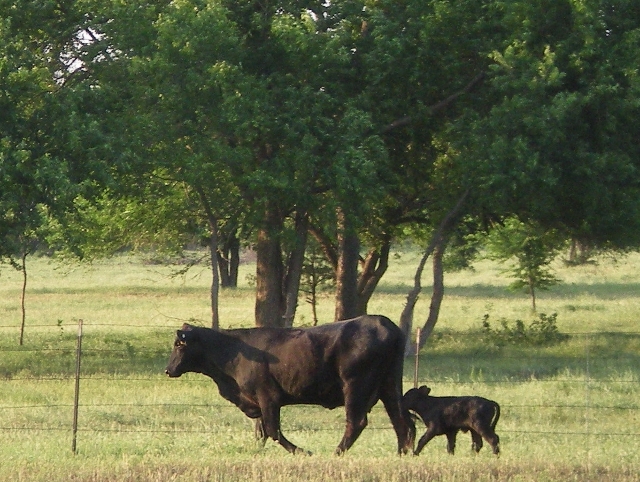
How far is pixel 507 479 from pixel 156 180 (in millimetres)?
14646

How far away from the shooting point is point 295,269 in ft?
80.5

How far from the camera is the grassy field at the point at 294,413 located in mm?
10109

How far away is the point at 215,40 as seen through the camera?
69.2ft

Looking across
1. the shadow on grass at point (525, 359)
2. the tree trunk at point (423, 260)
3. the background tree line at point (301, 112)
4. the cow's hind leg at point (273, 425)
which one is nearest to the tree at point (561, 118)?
the background tree line at point (301, 112)

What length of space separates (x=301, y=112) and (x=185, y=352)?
1009 cm

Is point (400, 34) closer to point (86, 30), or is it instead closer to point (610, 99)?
point (610, 99)

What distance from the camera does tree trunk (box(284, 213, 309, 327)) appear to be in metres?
23.5

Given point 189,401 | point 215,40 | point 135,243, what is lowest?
point 189,401

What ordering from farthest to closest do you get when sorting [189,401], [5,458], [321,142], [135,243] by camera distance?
[135,243] → [321,142] → [189,401] → [5,458]

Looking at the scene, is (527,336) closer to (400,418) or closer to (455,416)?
(400,418)

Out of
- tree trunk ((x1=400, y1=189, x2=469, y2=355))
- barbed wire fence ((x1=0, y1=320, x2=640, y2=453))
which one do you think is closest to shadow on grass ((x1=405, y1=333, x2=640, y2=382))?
barbed wire fence ((x1=0, y1=320, x2=640, y2=453))

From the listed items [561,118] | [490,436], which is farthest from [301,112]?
[490,436]

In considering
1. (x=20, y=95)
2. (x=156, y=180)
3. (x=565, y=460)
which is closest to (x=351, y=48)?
(x=156, y=180)

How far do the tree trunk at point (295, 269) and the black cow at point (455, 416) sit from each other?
36.4 ft
